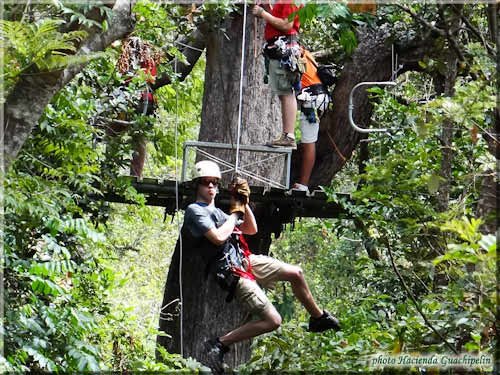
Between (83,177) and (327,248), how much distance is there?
292 inches

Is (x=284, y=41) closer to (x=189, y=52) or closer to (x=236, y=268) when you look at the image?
(x=236, y=268)

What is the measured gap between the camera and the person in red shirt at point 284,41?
6.69 meters

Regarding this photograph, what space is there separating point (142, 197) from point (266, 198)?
932 millimetres

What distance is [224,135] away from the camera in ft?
25.5

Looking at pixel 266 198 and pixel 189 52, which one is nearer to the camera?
pixel 266 198

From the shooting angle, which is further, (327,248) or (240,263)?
(327,248)

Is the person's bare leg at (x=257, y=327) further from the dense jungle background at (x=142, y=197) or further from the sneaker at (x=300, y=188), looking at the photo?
the sneaker at (x=300, y=188)

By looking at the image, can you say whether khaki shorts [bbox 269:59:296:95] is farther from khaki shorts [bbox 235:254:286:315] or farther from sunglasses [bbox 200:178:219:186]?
khaki shorts [bbox 235:254:286:315]

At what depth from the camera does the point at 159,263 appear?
575 inches

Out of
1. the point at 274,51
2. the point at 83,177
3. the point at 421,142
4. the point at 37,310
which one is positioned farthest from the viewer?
the point at 274,51

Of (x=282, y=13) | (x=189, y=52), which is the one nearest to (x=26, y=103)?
(x=282, y=13)

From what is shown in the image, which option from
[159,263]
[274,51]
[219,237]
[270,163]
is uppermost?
[274,51]

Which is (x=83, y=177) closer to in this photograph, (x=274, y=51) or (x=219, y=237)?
(x=219, y=237)

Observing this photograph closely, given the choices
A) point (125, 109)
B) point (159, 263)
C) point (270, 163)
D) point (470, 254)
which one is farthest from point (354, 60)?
point (159, 263)
